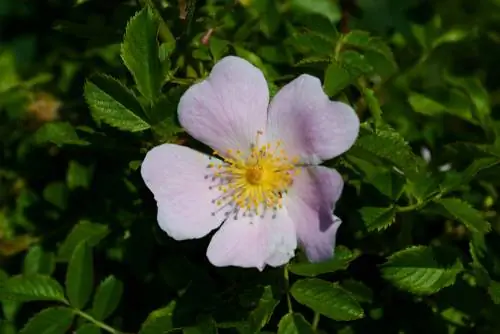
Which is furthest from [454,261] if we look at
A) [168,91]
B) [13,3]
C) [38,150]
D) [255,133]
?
[13,3]

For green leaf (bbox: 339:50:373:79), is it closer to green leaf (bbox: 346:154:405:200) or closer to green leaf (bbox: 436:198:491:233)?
green leaf (bbox: 346:154:405:200)

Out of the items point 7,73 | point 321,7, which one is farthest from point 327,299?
point 7,73

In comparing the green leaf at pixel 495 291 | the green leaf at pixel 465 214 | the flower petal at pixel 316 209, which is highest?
the flower petal at pixel 316 209

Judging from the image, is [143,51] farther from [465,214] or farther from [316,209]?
[465,214]

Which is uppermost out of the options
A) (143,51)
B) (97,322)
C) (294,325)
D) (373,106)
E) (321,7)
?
(143,51)

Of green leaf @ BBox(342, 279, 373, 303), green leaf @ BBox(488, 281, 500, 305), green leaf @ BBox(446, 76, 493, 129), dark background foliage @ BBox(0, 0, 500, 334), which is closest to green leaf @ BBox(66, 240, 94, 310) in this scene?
dark background foliage @ BBox(0, 0, 500, 334)

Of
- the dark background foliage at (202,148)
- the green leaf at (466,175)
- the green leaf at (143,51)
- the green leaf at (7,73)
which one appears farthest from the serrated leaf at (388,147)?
the green leaf at (7,73)

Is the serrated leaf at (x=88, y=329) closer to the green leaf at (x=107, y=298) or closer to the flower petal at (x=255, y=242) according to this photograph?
the green leaf at (x=107, y=298)
